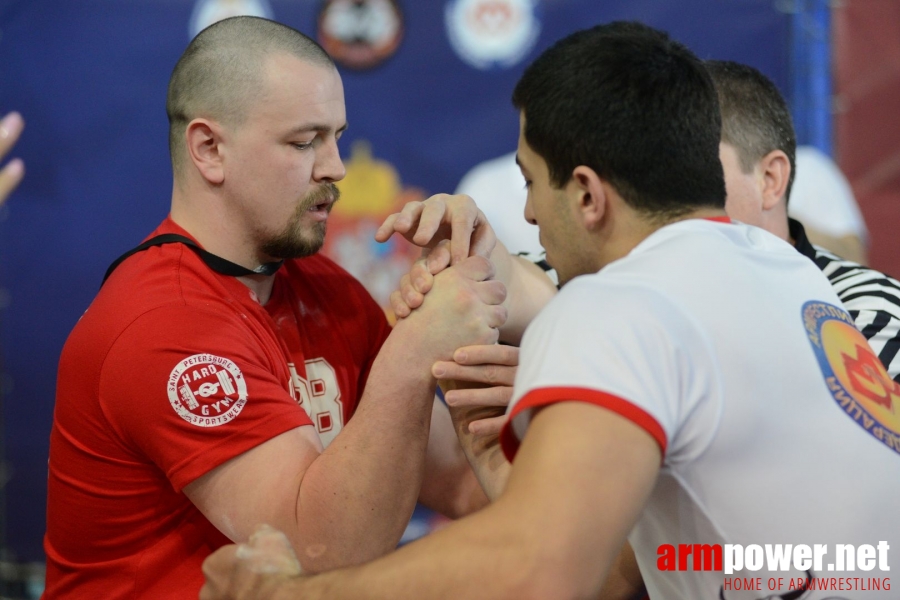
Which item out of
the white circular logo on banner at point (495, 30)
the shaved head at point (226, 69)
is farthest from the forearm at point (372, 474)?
the white circular logo on banner at point (495, 30)

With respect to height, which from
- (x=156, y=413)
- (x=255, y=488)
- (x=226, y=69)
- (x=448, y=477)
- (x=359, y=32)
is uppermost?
(x=226, y=69)

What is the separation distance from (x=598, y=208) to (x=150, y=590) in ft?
3.80

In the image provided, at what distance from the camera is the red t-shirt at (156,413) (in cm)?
167

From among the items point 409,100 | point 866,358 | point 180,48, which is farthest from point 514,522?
point 180,48

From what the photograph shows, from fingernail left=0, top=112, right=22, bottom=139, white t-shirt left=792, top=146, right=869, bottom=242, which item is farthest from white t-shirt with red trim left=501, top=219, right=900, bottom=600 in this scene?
white t-shirt left=792, top=146, right=869, bottom=242

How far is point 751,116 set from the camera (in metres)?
2.42

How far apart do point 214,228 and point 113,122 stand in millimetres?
2246

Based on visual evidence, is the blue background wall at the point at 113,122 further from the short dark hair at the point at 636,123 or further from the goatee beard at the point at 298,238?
the short dark hair at the point at 636,123

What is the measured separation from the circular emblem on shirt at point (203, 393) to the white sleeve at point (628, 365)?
639mm

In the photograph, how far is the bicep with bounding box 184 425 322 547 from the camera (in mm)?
1615

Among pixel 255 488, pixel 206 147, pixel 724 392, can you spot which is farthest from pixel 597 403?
pixel 206 147

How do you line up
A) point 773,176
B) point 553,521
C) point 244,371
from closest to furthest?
point 553,521
point 244,371
point 773,176

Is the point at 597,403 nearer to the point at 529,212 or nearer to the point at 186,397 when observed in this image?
the point at 529,212

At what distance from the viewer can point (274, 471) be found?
64.6 inches
